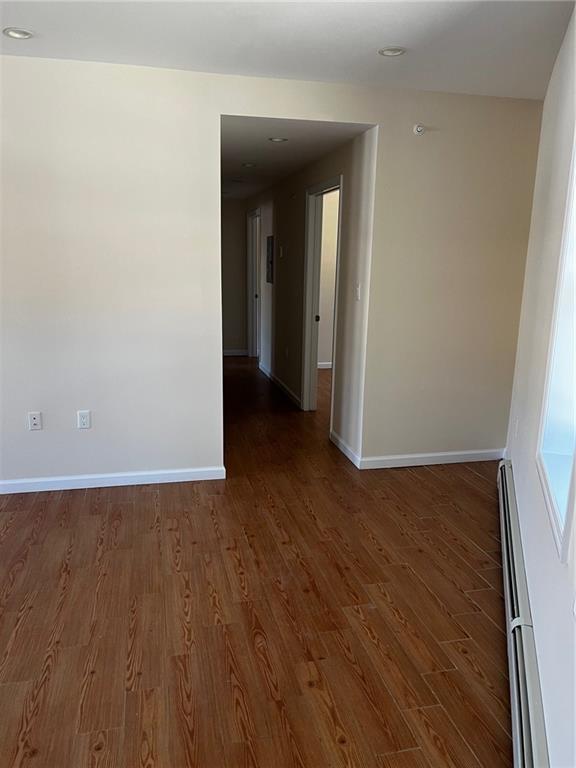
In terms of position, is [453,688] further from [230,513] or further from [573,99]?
[573,99]

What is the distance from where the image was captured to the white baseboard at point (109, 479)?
3.42 m

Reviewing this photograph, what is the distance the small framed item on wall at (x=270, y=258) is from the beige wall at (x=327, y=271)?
734 millimetres

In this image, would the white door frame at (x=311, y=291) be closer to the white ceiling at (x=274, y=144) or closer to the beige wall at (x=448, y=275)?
the white ceiling at (x=274, y=144)

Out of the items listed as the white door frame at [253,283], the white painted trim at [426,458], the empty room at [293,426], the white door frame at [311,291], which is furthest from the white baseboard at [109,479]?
the white door frame at [253,283]

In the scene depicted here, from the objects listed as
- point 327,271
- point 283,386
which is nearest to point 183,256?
point 283,386

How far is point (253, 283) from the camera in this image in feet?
25.9

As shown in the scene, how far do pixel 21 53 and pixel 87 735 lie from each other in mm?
3134

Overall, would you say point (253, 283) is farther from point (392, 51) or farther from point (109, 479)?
point (392, 51)

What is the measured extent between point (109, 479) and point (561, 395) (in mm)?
2686

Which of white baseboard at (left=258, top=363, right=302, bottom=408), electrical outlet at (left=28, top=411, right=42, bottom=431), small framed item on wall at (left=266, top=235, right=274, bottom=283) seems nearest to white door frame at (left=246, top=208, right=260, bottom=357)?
small framed item on wall at (left=266, top=235, right=274, bottom=283)

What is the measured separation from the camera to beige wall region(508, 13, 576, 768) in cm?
142

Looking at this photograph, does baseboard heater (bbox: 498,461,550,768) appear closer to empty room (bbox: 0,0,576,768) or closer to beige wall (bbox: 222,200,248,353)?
empty room (bbox: 0,0,576,768)

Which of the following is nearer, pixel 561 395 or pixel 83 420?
pixel 561 395

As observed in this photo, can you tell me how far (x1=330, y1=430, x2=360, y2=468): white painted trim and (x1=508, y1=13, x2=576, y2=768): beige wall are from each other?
1045 millimetres
